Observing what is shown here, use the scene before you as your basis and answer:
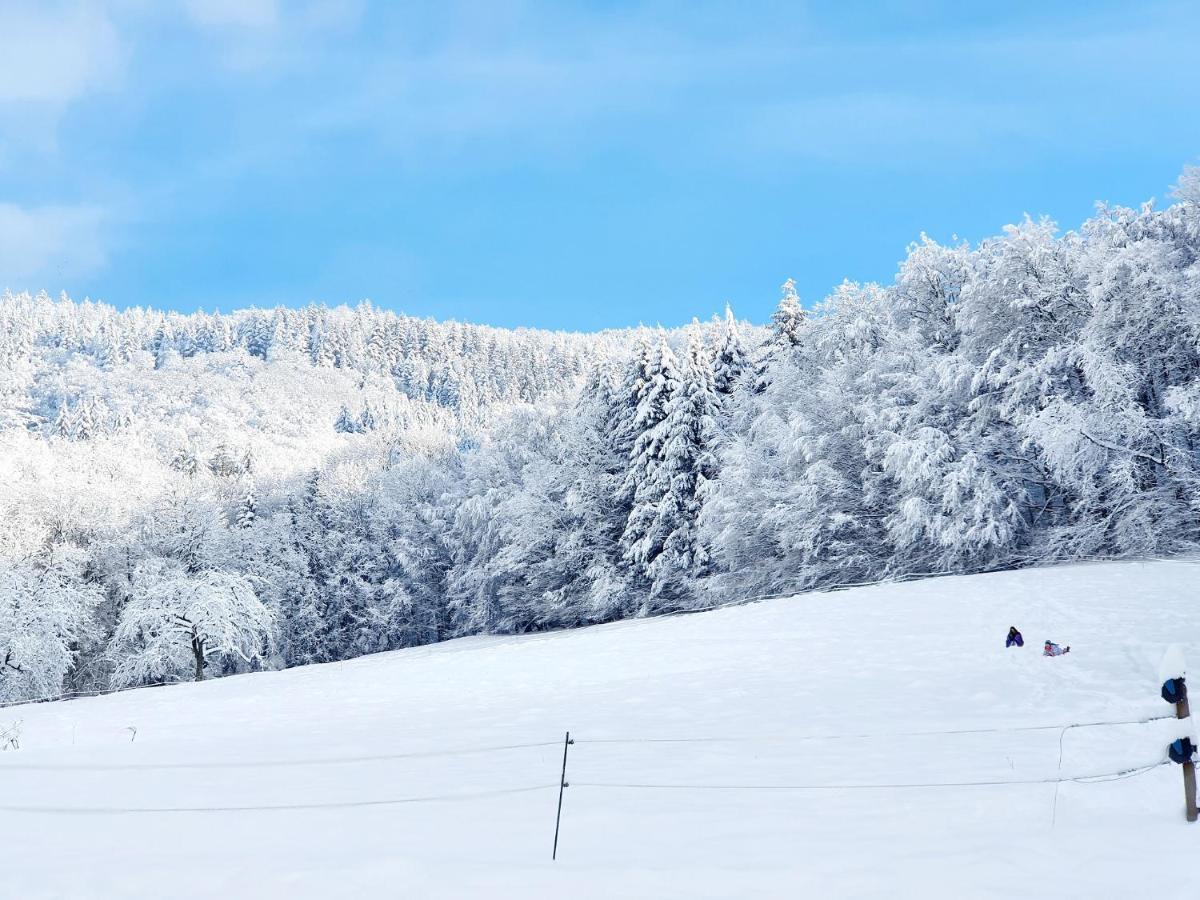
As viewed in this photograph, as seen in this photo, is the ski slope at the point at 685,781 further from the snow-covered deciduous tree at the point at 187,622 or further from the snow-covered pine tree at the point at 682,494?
the snow-covered deciduous tree at the point at 187,622

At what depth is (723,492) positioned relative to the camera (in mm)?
30375

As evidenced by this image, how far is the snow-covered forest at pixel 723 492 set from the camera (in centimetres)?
2362

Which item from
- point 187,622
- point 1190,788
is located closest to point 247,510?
point 187,622

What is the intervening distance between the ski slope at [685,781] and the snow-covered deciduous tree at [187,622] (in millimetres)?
16799

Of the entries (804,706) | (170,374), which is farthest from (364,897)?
(170,374)

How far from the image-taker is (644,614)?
32750 millimetres

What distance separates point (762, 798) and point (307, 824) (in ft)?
12.3

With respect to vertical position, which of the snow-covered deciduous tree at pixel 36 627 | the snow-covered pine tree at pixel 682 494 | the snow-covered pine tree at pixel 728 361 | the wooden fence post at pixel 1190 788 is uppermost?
the snow-covered pine tree at pixel 728 361

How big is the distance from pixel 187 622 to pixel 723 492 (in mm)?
21314

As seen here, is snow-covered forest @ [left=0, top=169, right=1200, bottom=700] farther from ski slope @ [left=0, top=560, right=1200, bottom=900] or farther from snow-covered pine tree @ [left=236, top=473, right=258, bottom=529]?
ski slope @ [left=0, top=560, right=1200, bottom=900]

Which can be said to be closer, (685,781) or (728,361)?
(685,781)

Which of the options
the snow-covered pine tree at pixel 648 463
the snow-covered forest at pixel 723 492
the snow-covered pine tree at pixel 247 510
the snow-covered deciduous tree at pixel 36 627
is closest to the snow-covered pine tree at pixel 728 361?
the snow-covered forest at pixel 723 492

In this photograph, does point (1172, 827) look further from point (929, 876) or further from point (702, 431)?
point (702, 431)

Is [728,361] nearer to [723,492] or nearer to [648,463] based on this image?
[648,463]
